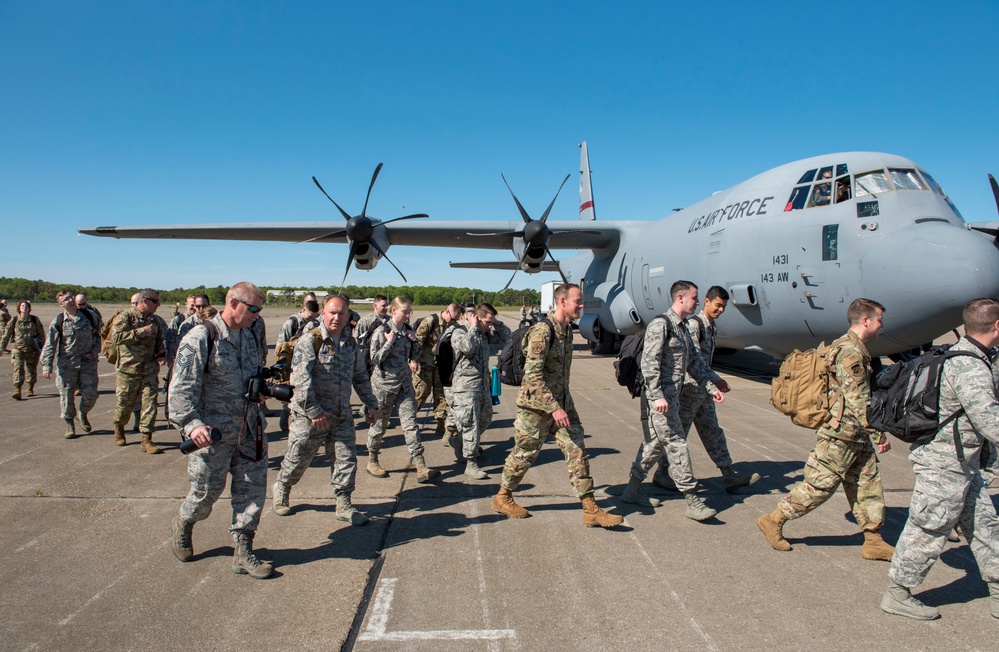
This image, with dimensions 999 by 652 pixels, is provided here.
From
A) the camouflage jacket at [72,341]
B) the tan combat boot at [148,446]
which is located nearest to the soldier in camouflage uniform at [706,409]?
the tan combat boot at [148,446]

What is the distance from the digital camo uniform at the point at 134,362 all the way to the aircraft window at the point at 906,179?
1071cm

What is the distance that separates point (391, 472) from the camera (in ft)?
19.6

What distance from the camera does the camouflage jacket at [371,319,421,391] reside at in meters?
5.83

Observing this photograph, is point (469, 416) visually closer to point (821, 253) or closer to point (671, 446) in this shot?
point (671, 446)

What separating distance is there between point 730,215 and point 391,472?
8.31 meters

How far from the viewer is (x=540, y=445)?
4.50 m

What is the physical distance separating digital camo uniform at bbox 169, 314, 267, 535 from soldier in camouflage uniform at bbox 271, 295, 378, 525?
25.4 inches

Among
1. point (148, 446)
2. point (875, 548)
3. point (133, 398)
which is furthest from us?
point (133, 398)

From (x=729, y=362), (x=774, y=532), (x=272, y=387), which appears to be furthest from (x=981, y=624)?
(x=729, y=362)

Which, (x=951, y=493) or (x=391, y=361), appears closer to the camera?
(x=951, y=493)

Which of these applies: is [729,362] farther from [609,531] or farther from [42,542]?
[42,542]

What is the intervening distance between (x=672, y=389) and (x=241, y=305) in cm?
342

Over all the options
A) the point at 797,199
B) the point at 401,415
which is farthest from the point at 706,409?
the point at 797,199

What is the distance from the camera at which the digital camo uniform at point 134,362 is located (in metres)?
6.82
